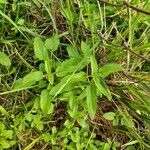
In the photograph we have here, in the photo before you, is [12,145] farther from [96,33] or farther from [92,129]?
[96,33]

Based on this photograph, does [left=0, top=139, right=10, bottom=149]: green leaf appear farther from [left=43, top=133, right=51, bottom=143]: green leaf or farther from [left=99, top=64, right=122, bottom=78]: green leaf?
[left=99, top=64, right=122, bottom=78]: green leaf

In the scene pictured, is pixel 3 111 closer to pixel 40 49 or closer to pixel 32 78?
pixel 32 78

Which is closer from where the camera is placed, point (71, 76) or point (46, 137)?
point (71, 76)

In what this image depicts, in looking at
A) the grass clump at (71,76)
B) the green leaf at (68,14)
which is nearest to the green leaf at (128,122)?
the grass clump at (71,76)

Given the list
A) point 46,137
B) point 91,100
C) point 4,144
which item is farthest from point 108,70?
point 4,144

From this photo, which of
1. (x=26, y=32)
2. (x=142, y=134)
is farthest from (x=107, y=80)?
(x=26, y=32)

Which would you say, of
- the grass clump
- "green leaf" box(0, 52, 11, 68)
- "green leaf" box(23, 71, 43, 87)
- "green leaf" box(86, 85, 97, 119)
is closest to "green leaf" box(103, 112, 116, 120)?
the grass clump

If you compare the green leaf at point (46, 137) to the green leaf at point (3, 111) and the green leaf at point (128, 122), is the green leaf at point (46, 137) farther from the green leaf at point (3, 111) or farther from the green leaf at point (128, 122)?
the green leaf at point (128, 122)
